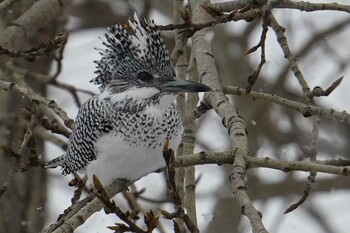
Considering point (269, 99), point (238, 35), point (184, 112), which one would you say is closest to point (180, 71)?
point (184, 112)

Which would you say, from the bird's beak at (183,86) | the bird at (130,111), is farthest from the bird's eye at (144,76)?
the bird's beak at (183,86)

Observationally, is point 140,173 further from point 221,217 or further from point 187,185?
point 221,217

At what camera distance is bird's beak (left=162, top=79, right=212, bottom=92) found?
10.2 feet

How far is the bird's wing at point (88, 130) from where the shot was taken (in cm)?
337

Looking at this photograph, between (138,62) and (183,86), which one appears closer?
(183,86)

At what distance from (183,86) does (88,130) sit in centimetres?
44

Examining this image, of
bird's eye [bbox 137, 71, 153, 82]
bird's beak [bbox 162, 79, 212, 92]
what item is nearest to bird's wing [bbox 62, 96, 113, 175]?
bird's eye [bbox 137, 71, 153, 82]

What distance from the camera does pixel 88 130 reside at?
134 inches

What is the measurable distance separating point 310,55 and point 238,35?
61 centimetres

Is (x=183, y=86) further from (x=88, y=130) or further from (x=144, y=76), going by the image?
(x=88, y=130)

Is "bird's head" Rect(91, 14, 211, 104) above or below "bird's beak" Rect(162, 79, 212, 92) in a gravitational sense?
above

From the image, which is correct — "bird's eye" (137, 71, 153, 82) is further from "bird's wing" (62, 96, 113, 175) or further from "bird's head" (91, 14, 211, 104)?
"bird's wing" (62, 96, 113, 175)

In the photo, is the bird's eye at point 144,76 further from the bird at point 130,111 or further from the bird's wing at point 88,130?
the bird's wing at point 88,130

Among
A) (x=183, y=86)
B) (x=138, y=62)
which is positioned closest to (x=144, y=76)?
(x=138, y=62)
